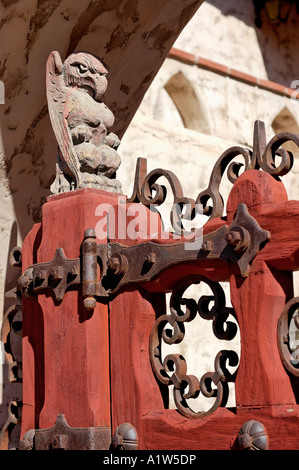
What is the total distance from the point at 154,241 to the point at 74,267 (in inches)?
11.8

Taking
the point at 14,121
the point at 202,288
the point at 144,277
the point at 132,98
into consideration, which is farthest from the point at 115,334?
the point at 202,288

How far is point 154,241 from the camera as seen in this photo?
3.04m

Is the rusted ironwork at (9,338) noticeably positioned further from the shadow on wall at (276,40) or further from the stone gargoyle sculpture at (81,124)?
the shadow on wall at (276,40)

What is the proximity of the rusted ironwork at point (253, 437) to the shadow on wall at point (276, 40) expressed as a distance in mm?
4713

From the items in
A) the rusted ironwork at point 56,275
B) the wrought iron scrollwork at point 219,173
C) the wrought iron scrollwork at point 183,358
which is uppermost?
the wrought iron scrollwork at point 219,173

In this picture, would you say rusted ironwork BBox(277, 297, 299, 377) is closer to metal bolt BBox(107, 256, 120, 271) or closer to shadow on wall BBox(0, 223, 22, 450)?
metal bolt BBox(107, 256, 120, 271)

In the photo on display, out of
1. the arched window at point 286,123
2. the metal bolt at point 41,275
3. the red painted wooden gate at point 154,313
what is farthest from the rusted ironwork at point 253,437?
the arched window at point 286,123

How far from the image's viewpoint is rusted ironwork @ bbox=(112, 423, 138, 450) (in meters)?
2.97

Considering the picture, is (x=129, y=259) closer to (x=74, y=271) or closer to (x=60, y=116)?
(x=74, y=271)

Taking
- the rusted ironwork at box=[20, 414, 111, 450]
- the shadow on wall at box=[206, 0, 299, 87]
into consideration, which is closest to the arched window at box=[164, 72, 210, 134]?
the shadow on wall at box=[206, 0, 299, 87]

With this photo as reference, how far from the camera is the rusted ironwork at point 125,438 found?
2.97 m

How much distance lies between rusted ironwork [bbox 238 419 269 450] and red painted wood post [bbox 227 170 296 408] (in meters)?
0.06
